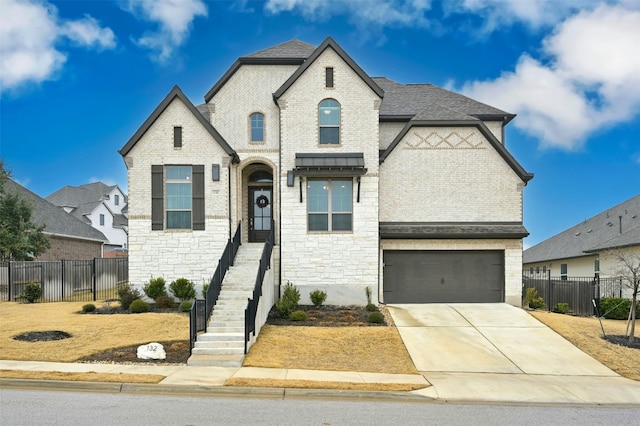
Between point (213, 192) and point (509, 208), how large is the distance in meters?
12.2

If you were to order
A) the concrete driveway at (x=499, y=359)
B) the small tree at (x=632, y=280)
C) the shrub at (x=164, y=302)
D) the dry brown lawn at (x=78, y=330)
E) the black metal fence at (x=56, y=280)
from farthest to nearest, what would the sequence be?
the black metal fence at (x=56, y=280)
the shrub at (x=164, y=302)
the small tree at (x=632, y=280)
the dry brown lawn at (x=78, y=330)
the concrete driveway at (x=499, y=359)

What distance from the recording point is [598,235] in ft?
105

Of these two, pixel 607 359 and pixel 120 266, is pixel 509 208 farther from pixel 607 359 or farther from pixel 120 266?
pixel 120 266

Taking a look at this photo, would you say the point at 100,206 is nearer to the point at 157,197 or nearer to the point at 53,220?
the point at 53,220

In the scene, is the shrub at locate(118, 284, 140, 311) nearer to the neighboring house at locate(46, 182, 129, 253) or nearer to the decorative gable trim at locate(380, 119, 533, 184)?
the decorative gable trim at locate(380, 119, 533, 184)

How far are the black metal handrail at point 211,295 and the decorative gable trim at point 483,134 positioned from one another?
277 inches

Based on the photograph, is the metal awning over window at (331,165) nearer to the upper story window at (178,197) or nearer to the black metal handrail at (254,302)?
the black metal handrail at (254,302)

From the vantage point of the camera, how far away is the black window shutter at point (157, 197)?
19250 millimetres

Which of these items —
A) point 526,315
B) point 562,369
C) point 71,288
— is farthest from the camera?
point 71,288

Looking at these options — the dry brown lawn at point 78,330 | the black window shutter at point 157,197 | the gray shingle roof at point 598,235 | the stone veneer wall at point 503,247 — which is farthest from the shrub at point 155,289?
the gray shingle roof at point 598,235

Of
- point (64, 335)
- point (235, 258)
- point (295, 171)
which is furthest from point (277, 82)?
point (64, 335)

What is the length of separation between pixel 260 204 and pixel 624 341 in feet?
47.1

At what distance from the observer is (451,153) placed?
Result: 20.6 m

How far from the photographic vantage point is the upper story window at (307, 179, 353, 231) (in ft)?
63.7
